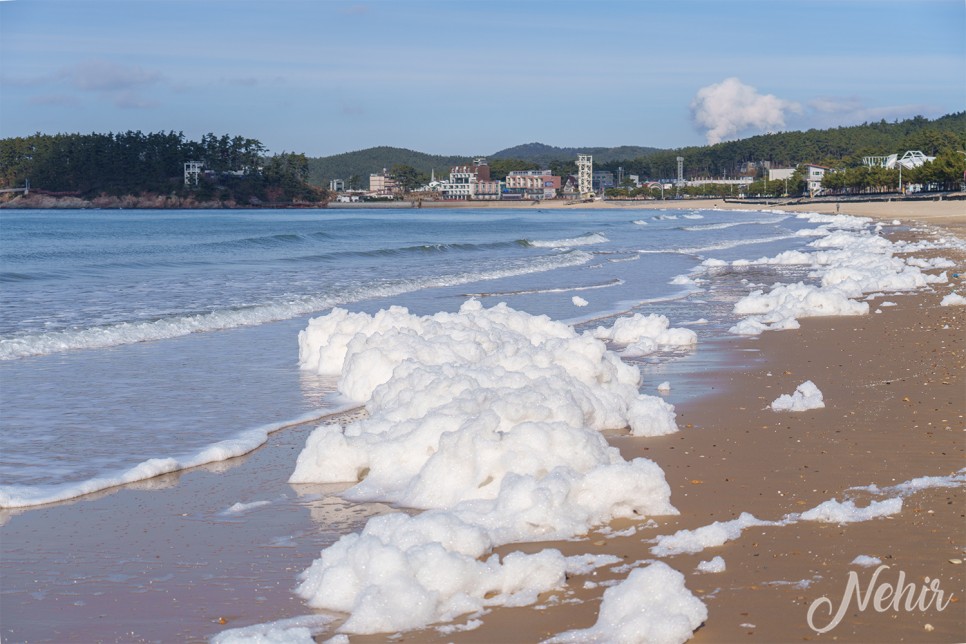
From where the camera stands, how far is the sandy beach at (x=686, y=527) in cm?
466

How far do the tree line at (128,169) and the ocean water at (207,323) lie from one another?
145 metres

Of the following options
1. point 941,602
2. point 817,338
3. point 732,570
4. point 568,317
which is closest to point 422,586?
point 732,570

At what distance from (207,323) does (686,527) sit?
12454mm

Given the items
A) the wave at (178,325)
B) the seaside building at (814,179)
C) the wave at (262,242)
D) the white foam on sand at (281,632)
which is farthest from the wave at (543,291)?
the seaside building at (814,179)

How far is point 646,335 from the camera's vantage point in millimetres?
13656

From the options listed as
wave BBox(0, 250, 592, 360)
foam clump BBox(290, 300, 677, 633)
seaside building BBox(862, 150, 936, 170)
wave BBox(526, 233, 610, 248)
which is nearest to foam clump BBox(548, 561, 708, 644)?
foam clump BBox(290, 300, 677, 633)

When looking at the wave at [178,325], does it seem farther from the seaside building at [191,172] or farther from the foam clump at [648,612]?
the seaside building at [191,172]

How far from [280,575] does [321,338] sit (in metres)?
7.22

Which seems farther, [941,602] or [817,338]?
[817,338]

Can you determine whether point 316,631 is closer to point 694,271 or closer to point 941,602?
point 941,602

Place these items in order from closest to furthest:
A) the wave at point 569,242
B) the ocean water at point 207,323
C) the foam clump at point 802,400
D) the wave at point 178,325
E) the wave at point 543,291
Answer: the ocean water at point 207,323 < the foam clump at point 802,400 < the wave at point 178,325 < the wave at point 543,291 < the wave at point 569,242

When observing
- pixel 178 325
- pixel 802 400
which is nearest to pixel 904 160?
pixel 178 325

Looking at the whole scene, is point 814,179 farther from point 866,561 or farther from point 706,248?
point 866,561

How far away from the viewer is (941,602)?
15.1ft
